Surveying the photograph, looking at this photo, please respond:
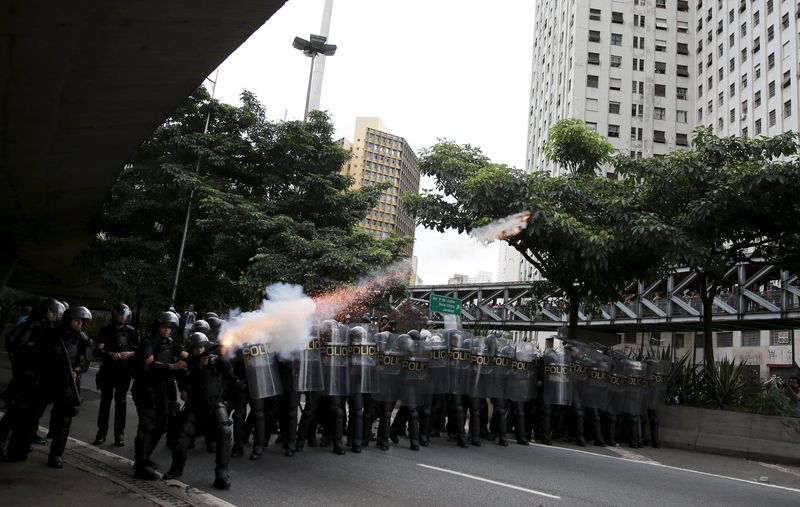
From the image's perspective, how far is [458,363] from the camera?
10125 mm

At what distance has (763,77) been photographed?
1843 inches

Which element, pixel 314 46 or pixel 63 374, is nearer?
pixel 63 374

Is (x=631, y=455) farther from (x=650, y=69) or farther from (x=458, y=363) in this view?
(x=650, y=69)

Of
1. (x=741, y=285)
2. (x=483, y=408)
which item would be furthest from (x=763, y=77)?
(x=483, y=408)

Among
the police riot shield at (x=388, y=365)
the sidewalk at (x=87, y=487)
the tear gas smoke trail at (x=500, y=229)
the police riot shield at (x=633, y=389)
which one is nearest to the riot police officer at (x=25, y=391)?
the sidewalk at (x=87, y=487)

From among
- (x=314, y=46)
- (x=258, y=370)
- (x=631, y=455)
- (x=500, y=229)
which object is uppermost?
(x=314, y=46)

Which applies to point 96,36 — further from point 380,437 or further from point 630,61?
point 630,61

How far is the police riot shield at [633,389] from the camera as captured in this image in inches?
457

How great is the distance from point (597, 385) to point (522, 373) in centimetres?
175

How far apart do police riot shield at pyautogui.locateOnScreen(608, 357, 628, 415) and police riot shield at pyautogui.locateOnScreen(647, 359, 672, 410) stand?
688mm

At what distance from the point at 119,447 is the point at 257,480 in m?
2.35

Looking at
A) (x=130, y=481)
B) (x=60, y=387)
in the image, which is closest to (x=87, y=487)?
(x=130, y=481)

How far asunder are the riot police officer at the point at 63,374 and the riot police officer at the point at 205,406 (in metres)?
1.19

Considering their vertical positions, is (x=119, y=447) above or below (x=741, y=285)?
below
